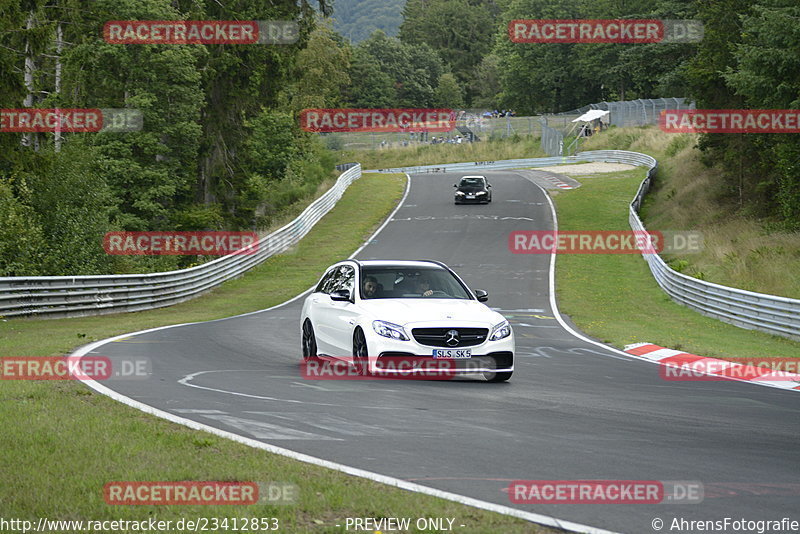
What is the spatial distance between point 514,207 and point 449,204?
4.50 m

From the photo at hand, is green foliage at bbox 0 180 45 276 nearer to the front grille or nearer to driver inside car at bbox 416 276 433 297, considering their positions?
driver inside car at bbox 416 276 433 297

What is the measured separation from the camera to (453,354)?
40.2 ft

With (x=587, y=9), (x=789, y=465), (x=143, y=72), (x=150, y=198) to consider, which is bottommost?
(x=789, y=465)

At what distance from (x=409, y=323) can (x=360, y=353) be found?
0.84 m

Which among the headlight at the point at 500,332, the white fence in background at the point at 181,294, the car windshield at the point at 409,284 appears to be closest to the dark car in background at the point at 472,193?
the white fence in background at the point at 181,294

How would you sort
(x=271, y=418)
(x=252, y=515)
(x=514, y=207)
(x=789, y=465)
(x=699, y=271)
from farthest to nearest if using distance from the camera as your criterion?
1. (x=514, y=207)
2. (x=699, y=271)
3. (x=271, y=418)
4. (x=789, y=465)
5. (x=252, y=515)

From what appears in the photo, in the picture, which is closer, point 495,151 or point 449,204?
point 449,204

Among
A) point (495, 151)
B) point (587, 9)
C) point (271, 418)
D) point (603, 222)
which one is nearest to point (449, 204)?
point (603, 222)

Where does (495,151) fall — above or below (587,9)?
below

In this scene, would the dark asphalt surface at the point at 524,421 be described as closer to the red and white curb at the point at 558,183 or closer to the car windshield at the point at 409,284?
the car windshield at the point at 409,284

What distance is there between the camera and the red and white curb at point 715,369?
14070 mm

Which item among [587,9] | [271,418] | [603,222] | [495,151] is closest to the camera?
[271,418]

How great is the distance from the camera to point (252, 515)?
18.8 ft

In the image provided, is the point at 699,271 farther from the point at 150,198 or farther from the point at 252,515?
the point at 252,515
